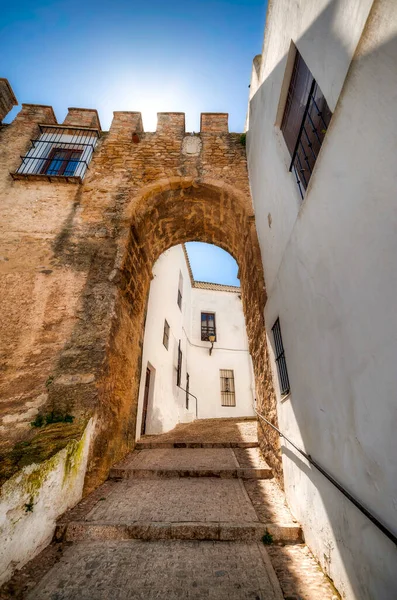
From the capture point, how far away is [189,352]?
40.5 feet

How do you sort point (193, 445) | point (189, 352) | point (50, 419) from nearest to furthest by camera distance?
point (50, 419), point (193, 445), point (189, 352)

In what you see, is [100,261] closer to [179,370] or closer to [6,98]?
[6,98]

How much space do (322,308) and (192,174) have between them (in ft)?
15.6

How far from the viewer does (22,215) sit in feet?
15.6

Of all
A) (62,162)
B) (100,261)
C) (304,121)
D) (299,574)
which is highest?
(62,162)

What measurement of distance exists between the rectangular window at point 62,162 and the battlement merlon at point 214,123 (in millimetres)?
3214

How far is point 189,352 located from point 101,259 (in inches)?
347

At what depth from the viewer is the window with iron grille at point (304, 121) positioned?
2398 mm

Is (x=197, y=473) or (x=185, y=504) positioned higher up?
(x=197, y=473)

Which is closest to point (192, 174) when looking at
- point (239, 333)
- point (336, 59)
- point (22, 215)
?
point (22, 215)

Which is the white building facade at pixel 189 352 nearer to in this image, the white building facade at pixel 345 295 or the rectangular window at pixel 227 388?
the rectangular window at pixel 227 388

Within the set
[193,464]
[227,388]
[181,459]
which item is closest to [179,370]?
[227,388]

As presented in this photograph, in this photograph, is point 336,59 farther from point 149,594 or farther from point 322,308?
point 149,594

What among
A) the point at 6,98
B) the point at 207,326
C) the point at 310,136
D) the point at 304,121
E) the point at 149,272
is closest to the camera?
the point at 310,136
